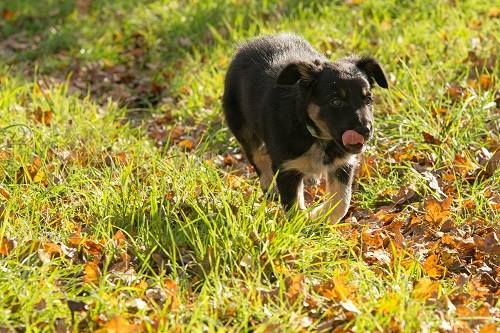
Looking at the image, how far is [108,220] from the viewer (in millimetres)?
4977

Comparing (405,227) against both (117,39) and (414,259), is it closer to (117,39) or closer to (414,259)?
(414,259)

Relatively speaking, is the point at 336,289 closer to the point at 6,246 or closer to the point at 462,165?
the point at 6,246

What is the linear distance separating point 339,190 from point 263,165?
0.93m

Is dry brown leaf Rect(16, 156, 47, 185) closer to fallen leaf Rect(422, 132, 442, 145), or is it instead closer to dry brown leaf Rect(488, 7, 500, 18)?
fallen leaf Rect(422, 132, 442, 145)

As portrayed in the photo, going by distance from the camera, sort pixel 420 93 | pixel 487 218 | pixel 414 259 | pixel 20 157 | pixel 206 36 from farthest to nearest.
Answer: pixel 206 36, pixel 420 93, pixel 20 157, pixel 487 218, pixel 414 259

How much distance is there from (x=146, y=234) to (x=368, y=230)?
1365 mm

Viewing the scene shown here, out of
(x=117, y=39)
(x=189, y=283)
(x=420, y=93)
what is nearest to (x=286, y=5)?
(x=117, y=39)

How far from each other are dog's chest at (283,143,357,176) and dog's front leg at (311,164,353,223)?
0.05 metres

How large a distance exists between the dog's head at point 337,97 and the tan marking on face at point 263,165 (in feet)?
3.10

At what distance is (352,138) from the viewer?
495cm

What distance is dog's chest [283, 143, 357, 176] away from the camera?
539cm

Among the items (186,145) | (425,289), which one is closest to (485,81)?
(186,145)

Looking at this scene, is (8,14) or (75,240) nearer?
(75,240)

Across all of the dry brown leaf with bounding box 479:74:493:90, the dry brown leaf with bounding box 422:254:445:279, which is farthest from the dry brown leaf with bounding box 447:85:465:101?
the dry brown leaf with bounding box 422:254:445:279
